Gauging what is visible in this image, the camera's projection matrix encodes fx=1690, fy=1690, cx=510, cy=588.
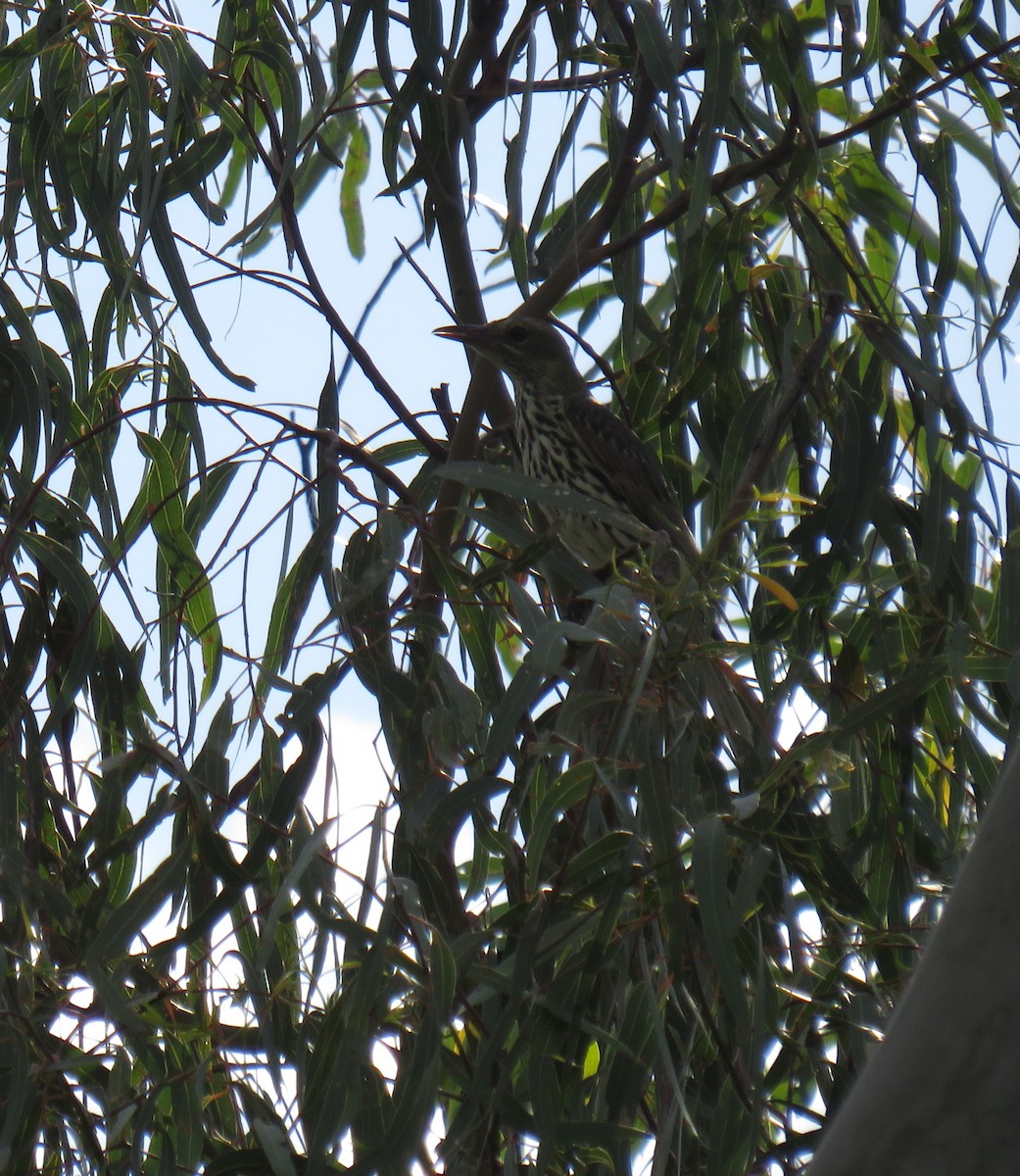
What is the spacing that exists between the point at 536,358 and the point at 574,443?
0.59 feet

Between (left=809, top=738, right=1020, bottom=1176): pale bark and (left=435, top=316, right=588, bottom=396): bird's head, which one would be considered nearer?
(left=809, top=738, right=1020, bottom=1176): pale bark

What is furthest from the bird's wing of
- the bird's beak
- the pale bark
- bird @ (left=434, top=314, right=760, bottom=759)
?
the pale bark

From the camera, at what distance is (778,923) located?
6.25 feet

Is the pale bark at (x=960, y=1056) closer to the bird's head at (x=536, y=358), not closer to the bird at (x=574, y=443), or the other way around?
the bird at (x=574, y=443)

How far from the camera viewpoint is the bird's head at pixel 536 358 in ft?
9.62

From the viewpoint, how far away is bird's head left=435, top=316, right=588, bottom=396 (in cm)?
293

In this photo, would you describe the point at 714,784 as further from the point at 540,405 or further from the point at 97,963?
the point at 540,405

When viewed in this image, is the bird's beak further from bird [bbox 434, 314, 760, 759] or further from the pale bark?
the pale bark

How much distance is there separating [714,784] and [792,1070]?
1.11ft

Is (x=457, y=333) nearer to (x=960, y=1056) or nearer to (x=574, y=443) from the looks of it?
(x=574, y=443)

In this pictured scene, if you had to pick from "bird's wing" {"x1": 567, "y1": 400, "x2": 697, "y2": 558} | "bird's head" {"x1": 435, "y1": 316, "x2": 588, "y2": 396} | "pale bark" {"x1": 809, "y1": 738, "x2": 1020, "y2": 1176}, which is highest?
"bird's head" {"x1": 435, "y1": 316, "x2": 588, "y2": 396}

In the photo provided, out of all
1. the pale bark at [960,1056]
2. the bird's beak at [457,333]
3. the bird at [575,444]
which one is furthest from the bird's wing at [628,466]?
the pale bark at [960,1056]

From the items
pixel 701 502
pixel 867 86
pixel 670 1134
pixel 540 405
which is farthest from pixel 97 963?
pixel 540 405

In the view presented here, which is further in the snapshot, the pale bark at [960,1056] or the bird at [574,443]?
the bird at [574,443]
